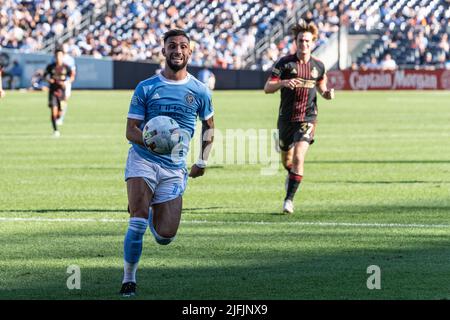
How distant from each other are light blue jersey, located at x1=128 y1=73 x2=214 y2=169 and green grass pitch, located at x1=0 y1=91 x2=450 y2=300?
1093 millimetres

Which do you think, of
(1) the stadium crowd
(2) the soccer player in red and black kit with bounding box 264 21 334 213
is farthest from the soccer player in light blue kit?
(1) the stadium crowd

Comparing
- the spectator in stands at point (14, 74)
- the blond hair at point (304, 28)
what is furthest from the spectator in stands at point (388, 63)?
the blond hair at point (304, 28)

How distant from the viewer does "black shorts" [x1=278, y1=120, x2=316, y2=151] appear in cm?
1617

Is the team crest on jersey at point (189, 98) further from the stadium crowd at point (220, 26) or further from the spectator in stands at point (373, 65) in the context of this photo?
the spectator in stands at point (373, 65)

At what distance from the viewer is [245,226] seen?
47.1 ft

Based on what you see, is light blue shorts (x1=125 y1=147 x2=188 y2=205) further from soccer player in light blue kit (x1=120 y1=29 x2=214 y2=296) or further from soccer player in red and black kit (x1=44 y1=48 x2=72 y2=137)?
soccer player in red and black kit (x1=44 y1=48 x2=72 y2=137)

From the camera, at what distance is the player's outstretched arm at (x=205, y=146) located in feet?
35.1

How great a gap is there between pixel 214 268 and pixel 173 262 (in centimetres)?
54

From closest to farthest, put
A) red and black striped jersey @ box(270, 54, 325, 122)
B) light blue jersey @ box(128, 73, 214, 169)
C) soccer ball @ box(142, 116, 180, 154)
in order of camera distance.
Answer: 1. soccer ball @ box(142, 116, 180, 154)
2. light blue jersey @ box(128, 73, 214, 169)
3. red and black striped jersey @ box(270, 54, 325, 122)

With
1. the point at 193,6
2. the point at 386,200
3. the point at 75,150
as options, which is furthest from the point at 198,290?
the point at 193,6

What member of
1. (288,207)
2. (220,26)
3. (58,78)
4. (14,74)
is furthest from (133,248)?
(220,26)

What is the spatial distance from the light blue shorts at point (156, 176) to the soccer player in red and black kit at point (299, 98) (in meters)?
5.67

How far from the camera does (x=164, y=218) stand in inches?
404

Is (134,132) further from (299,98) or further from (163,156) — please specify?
(299,98)
